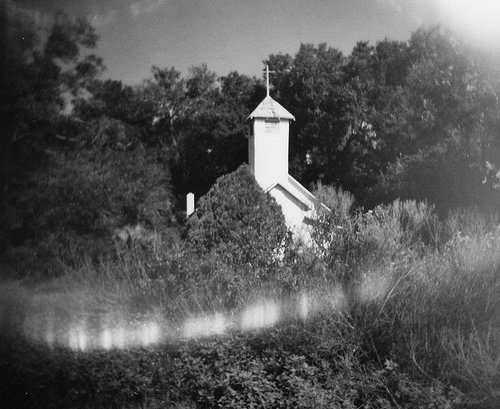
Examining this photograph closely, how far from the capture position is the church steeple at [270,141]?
49.4 feet

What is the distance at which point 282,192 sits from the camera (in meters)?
12.9

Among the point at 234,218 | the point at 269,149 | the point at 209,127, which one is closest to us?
the point at 234,218

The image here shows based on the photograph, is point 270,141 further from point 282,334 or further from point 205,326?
point 282,334

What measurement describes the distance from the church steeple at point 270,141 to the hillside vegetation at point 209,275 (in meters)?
5.12

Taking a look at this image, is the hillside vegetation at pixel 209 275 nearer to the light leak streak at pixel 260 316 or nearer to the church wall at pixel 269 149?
the light leak streak at pixel 260 316

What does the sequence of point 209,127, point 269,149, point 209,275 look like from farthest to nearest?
point 209,127 < point 269,149 < point 209,275

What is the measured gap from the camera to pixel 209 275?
529 centimetres

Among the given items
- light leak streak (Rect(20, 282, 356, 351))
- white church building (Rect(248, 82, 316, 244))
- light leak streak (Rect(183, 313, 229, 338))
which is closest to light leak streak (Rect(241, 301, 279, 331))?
light leak streak (Rect(20, 282, 356, 351))

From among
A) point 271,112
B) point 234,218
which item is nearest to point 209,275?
point 234,218

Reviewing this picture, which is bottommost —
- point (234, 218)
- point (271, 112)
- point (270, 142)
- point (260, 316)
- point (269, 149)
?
point (260, 316)

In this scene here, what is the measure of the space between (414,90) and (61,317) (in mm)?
11437

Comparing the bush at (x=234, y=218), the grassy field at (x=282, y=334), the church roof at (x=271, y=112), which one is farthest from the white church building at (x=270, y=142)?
the grassy field at (x=282, y=334)

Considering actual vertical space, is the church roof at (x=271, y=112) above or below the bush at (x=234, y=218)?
above

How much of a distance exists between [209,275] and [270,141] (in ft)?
33.8
